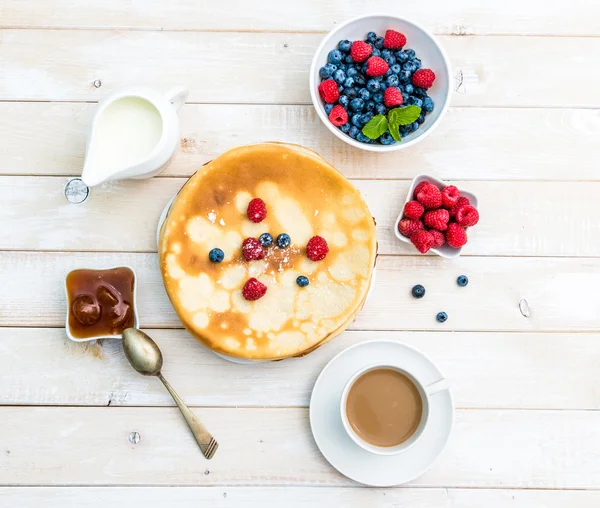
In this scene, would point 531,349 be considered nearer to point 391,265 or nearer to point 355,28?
point 391,265

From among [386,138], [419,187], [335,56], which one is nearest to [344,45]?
[335,56]

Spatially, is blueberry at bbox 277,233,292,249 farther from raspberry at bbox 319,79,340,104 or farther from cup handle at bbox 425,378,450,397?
cup handle at bbox 425,378,450,397

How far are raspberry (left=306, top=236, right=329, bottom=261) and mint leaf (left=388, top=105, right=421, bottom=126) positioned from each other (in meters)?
0.35

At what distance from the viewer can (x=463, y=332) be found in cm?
168

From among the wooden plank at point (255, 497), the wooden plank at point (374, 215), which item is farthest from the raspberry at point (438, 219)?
the wooden plank at point (255, 497)

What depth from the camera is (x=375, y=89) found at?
5.05 ft

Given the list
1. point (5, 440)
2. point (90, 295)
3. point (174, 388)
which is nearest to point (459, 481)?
point (174, 388)

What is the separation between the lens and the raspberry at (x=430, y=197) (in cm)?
156

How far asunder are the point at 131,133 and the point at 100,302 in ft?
1.38

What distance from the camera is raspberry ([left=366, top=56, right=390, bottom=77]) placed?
1.53 metres

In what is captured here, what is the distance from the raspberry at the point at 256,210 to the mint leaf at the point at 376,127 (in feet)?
1.06

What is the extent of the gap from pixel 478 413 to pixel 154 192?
1.04 meters

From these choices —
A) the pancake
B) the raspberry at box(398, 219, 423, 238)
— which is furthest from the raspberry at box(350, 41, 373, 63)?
the raspberry at box(398, 219, 423, 238)

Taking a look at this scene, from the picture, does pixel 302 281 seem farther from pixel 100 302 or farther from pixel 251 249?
pixel 100 302
